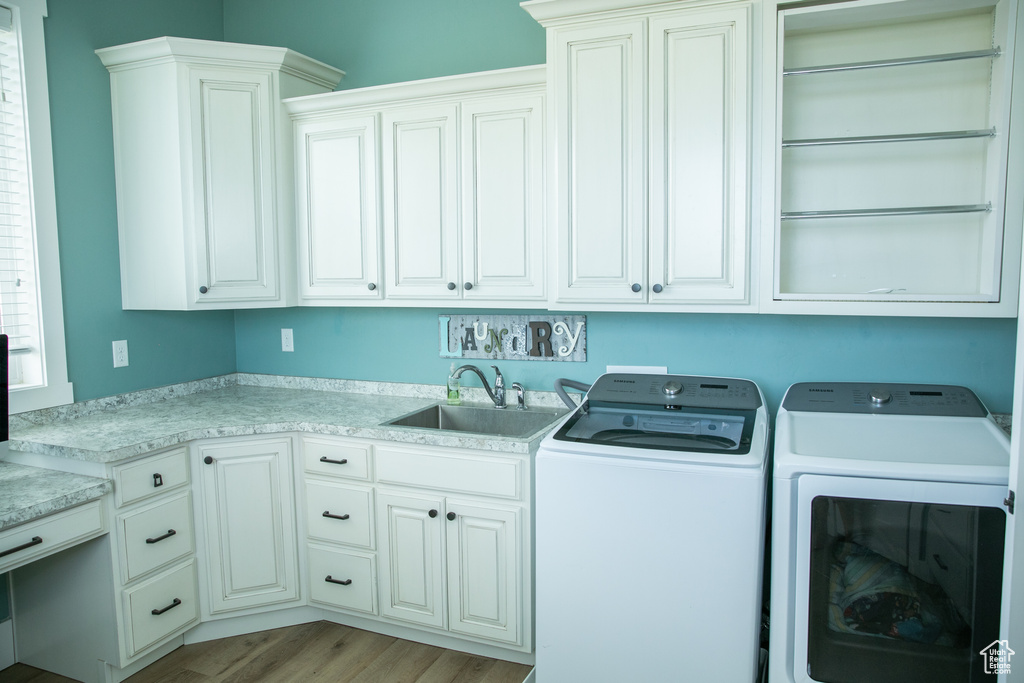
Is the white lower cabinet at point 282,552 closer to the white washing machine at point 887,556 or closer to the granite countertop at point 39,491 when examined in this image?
the granite countertop at point 39,491

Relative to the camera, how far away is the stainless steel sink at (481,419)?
265cm

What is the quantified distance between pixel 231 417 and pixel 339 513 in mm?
571

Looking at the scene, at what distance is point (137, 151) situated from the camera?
279 cm

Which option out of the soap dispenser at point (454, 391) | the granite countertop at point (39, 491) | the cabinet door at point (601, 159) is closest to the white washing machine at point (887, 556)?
the cabinet door at point (601, 159)

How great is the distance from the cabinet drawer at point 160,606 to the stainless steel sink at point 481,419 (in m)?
0.92

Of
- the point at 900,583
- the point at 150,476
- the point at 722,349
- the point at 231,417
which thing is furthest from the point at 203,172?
the point at 900,583

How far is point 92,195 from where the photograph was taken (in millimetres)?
2744

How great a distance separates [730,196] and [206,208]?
200cm

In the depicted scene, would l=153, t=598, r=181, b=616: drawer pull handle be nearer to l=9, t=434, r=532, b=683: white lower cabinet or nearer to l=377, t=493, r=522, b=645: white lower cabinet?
l=9, t=434, r=532, b=683: white lower cabinet

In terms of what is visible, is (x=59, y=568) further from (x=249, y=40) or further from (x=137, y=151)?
(x=249, y=40)

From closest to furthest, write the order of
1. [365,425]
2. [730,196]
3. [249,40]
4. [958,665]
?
1. [958,665]
2. [730,196]
3. [365,425]
4. [249,40]

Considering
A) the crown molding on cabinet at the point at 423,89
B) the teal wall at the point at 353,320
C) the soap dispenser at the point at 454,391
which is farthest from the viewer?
the soap dispenser at the point at 454,391

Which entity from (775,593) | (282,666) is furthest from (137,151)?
(775,593)

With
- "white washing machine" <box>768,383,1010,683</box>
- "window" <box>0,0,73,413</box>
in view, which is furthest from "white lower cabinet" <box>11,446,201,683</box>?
"white washing machine" <box>768,383,1010,683</box>
